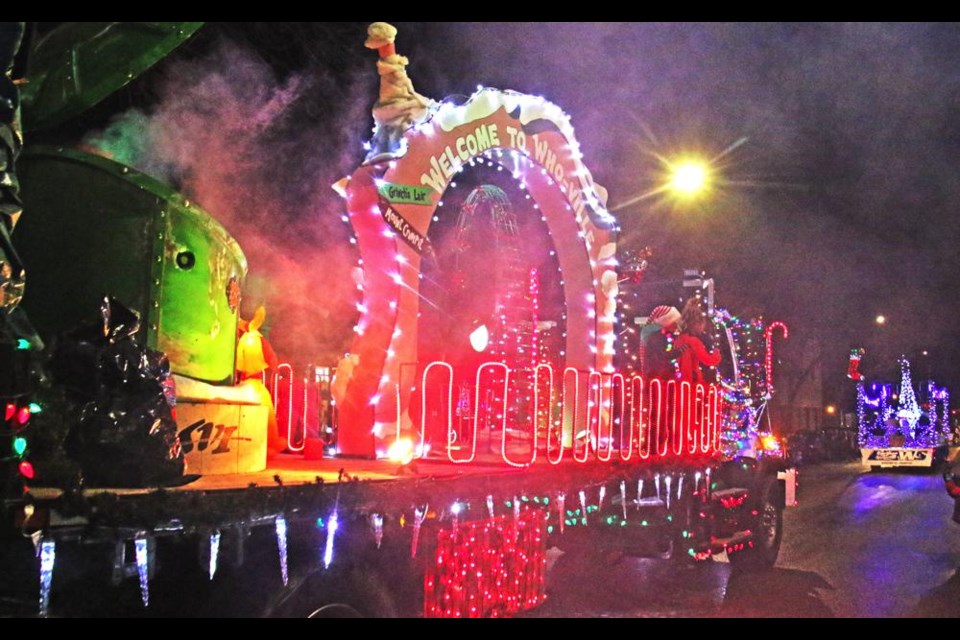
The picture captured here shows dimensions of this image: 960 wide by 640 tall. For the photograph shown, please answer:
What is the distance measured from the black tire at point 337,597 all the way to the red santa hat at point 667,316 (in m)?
6.28

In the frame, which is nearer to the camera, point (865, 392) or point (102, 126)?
point (102, 126)

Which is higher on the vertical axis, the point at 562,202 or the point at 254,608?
the point at 562,202

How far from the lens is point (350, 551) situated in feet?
14.0

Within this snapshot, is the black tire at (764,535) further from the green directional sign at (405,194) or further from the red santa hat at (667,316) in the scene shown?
the green directional sign at (405,194)

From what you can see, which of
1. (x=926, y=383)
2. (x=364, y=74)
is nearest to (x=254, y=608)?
(x=364, y=74)

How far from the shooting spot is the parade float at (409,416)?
11.4ft

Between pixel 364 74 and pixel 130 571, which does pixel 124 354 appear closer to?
pixel 130 571

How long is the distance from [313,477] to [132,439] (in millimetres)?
1024

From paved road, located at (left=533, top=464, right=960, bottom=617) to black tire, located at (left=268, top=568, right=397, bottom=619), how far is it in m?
3.78

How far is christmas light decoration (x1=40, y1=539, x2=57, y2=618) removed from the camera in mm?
2955

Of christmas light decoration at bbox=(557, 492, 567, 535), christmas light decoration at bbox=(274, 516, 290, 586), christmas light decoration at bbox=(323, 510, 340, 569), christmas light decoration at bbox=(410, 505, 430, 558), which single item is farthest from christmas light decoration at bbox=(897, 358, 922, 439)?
christmas light decoration at bbox=(274, 516, 290, 586)

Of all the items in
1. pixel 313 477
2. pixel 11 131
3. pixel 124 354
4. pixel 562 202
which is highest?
pixel 562 202

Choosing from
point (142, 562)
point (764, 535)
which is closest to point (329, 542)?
point (142, 562)

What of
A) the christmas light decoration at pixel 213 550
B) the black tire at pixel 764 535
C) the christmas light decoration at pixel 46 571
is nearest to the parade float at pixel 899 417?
the black tire at pixel 764 535
